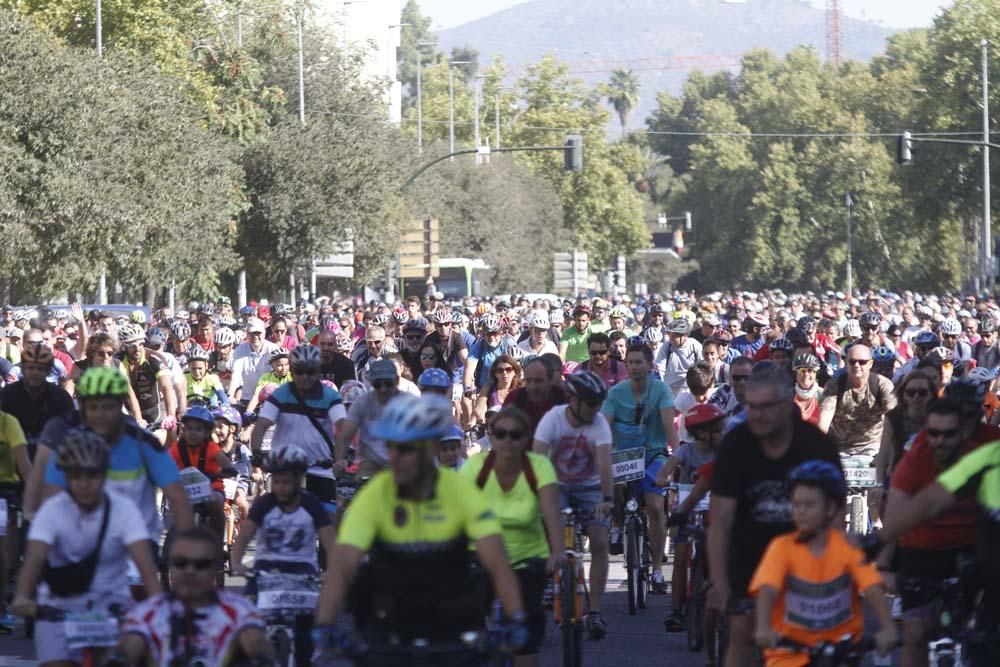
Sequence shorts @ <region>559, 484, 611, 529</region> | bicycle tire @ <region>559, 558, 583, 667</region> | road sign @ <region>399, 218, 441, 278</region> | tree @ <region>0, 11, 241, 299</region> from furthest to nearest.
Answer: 1. road sign @ <region>399, 218, 441, 278</region>
2. tree @ <region>0, 11, 241, 299</region>
3. shorts @ <region>559, 484, 611, 529</region>
4. bicycle tire @ <region>559, 558, 583, 667</region>

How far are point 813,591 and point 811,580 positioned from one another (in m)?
0.04

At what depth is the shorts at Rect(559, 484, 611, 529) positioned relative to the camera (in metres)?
11.5

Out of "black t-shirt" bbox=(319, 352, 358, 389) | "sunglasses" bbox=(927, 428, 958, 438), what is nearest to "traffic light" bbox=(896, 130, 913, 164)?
"black t-shirt" bbox=(319, 352, 358, 389)

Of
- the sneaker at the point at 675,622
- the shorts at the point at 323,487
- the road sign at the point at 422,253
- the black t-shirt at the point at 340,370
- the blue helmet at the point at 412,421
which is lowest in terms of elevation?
the sneaker at the point at 675,622

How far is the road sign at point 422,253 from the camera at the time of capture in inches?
2018

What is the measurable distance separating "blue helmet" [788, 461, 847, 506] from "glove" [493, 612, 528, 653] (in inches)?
48.0

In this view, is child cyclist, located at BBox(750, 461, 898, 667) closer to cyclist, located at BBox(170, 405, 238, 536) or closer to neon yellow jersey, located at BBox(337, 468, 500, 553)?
neon yellow jersey, located at BBox(337, 468, 500, 553)

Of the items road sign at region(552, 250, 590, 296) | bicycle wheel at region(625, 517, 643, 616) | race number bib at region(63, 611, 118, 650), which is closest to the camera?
race number bib at region(63, 611, 118, 650)

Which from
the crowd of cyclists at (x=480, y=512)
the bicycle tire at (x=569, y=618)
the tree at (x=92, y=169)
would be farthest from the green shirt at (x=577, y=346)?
the tree at (x=92, y=169)

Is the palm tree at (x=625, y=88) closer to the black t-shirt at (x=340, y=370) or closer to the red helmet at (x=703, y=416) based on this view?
the black t-shirt at (x=340, y=370)

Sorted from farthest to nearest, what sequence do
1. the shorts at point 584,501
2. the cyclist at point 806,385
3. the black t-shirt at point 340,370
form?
the black t-shirt at point 340,370
the cyclist at point 806,385
the shorts at point 584,501

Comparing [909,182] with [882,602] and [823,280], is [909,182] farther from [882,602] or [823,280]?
[882,602]

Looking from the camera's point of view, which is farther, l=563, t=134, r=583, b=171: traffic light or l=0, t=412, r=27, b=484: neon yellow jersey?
l=563, t=134, r=583, b=171: traffic light

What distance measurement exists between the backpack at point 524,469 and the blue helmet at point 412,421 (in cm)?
317
